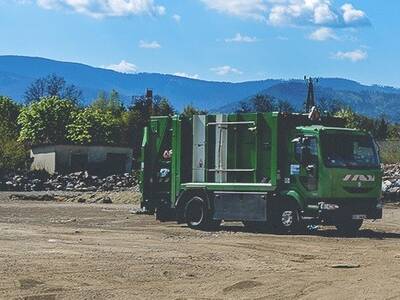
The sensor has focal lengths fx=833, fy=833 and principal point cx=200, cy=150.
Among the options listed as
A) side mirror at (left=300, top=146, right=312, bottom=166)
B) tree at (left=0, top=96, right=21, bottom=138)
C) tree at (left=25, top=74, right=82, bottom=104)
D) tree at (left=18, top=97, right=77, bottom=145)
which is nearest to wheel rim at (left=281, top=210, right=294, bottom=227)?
side mirror at (left=300, top=146, right=312, bottom=166)

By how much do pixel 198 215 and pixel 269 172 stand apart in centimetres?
277

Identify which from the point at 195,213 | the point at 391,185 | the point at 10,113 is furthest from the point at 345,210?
the point at 10,113

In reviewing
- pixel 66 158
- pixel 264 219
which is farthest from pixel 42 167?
pixel 264 219

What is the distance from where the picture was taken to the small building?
65438 mm

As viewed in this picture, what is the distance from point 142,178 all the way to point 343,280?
45.9ft

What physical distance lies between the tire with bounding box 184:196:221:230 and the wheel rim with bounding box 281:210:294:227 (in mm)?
2302

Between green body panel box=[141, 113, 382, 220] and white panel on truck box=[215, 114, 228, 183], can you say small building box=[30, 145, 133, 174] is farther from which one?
white panel on truck box=[215, 114, 228, 183]

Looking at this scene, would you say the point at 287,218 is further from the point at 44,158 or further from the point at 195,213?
the point at 44,158

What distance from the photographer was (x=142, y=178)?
26688mm

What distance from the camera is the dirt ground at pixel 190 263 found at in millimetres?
12297

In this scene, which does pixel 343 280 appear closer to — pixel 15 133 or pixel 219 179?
pixel 219 179

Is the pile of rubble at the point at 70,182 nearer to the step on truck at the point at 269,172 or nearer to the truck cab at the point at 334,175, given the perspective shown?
the step on truck at the point at 269,172

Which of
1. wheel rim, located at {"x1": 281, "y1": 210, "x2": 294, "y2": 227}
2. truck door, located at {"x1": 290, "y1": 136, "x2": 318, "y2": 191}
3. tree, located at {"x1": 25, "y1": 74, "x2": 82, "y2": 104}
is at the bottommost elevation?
wheel rim, located at {"x1": 281, "y1": 210, "x2": 294, "y2": 227}

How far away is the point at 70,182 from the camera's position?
59250 millimetres
